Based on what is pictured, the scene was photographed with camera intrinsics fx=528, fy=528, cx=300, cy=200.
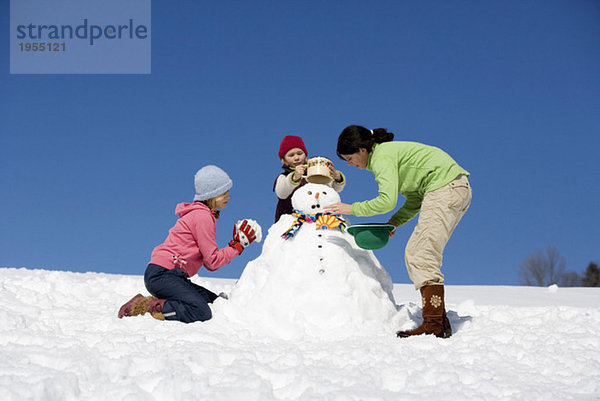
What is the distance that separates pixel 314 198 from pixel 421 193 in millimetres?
888

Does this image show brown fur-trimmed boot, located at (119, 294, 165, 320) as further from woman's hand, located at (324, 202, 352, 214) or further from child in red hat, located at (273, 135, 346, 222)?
woman's hand, located at (324, 202, 352, 214)

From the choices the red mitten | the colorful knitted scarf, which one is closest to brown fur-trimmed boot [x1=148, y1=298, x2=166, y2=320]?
the red mitten

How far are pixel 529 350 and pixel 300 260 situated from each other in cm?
174

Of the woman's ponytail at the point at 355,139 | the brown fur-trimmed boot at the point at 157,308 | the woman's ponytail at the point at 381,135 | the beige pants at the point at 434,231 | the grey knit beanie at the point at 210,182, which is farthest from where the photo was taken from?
the grey knit beanie at the point at 210,182

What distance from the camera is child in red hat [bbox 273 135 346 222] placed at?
4.84m

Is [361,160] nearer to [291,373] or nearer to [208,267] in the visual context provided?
[208,267]

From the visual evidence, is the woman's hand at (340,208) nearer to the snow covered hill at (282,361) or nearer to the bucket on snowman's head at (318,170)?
the bucket on snowman's head at (318,170)

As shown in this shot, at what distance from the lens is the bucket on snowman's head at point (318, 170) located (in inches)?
176

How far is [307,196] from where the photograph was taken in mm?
4422

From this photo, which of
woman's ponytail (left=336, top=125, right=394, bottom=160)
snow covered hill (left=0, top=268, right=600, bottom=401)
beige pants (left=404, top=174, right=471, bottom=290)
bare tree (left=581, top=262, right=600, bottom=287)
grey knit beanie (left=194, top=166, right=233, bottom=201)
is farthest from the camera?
bare tree (left=581, top=262, right=600, bottom=287)

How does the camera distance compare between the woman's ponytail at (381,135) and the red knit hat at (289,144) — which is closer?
the woman's ponytail at (381,135)

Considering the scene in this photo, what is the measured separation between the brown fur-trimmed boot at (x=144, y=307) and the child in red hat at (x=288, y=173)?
1352mm

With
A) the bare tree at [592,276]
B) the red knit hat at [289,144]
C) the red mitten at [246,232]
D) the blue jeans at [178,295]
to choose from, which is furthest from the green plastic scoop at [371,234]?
the bare tree at [592,276]

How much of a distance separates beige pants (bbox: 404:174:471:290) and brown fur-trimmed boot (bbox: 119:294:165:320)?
2156 mm
